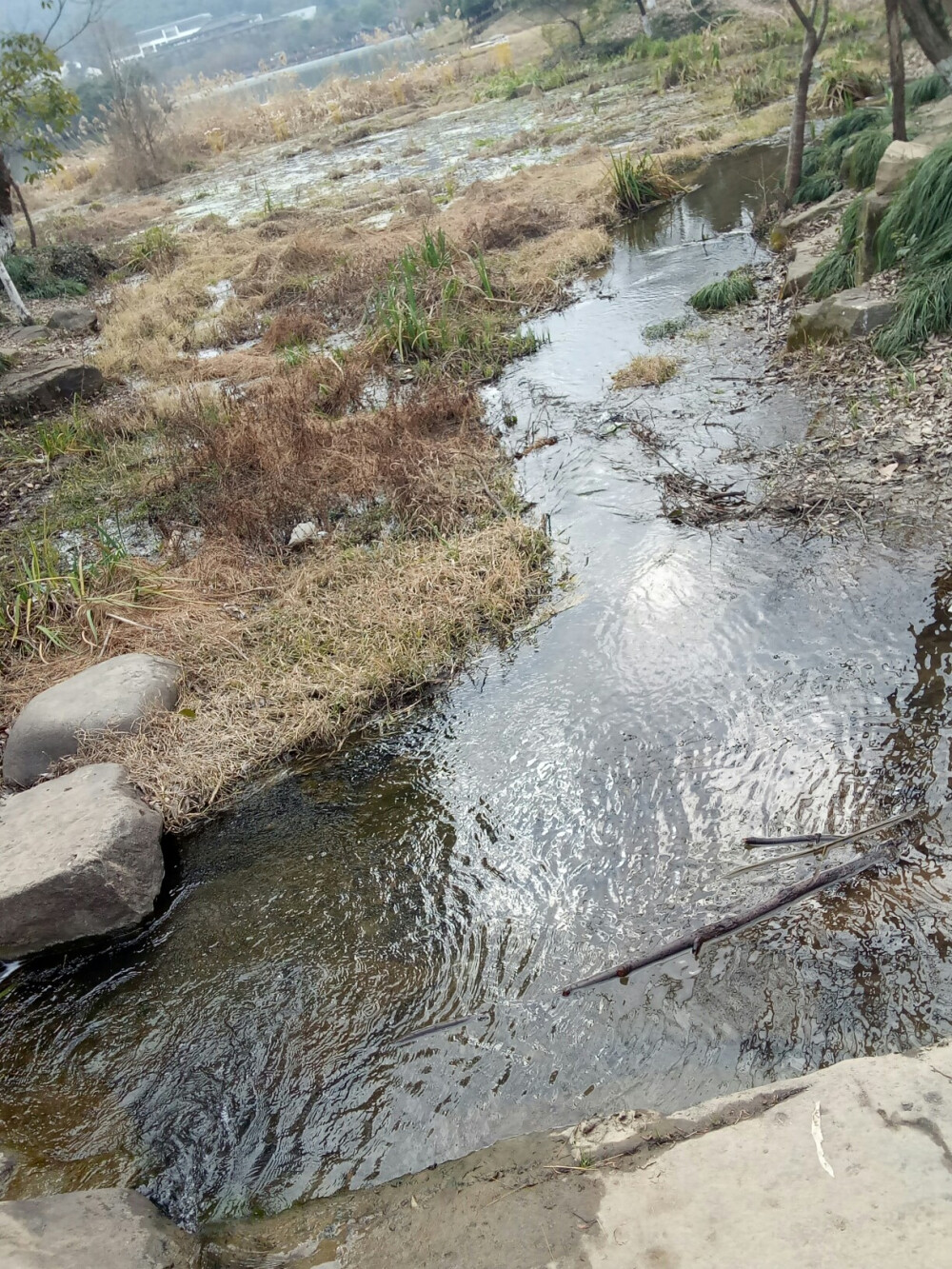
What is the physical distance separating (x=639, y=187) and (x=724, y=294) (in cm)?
469

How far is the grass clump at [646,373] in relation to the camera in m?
7.21

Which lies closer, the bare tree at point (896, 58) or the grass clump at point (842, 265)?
the grass clump at point (842, 265)

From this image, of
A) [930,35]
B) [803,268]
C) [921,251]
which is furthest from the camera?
[930,35]

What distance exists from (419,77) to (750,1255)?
3810 centimetres

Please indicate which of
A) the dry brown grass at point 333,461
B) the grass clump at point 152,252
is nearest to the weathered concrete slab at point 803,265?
the dry brown grass at point 333,461

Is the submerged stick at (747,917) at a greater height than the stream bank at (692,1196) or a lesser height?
lesser

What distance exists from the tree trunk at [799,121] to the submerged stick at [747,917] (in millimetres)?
8385

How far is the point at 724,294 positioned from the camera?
8172mm

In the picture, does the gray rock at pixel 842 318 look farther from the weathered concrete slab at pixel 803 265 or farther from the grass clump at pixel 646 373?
the grass clump at pixel 646 373

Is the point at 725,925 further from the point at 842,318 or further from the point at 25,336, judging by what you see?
the point at 25,336

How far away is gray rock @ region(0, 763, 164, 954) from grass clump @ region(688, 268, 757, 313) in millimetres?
6954

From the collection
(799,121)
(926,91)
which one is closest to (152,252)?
(799,121)

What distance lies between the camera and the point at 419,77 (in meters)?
32.5

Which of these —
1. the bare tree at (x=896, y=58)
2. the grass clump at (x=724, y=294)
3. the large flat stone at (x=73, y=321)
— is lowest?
the grass clump at (x=724, y=294)
